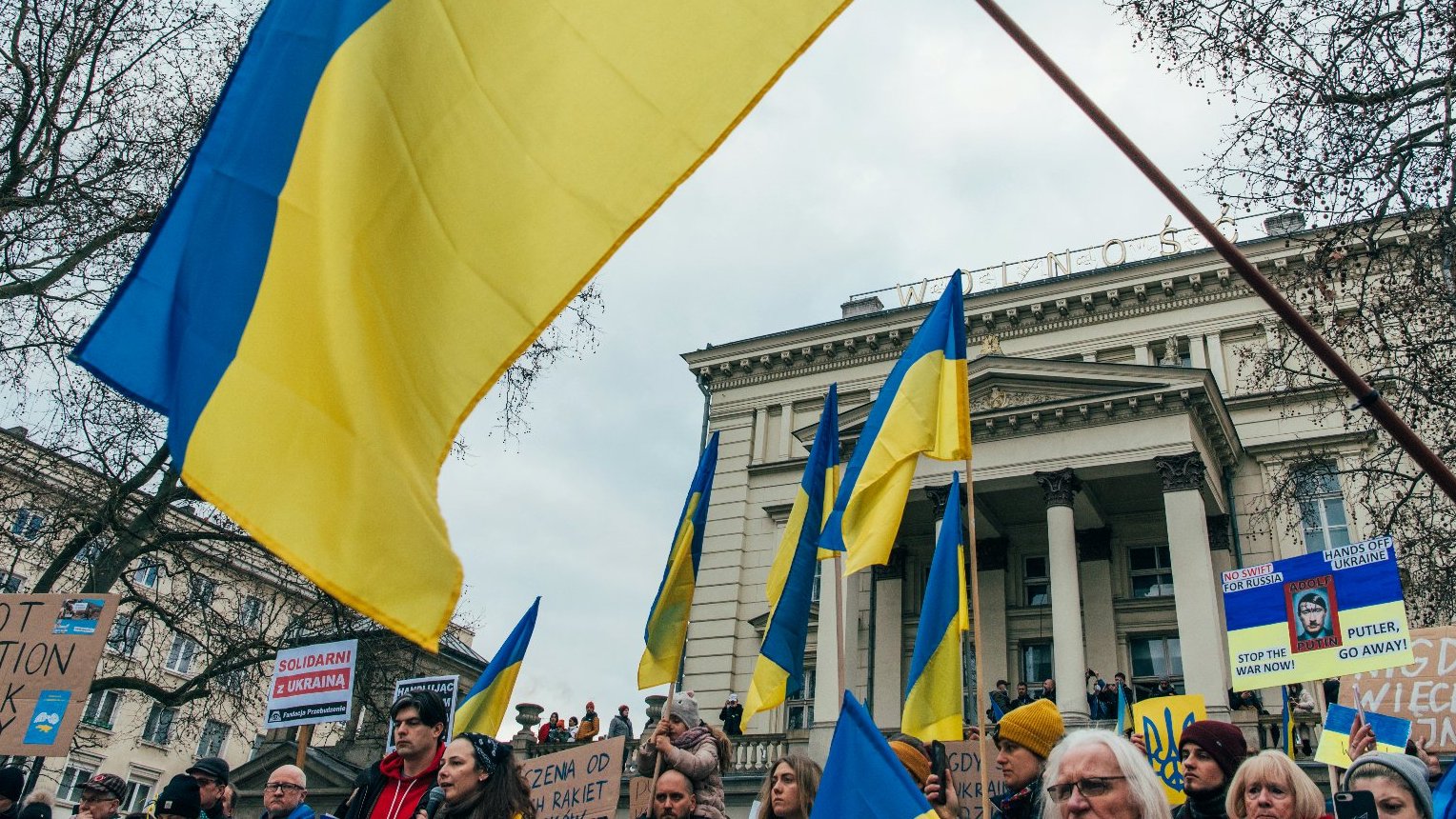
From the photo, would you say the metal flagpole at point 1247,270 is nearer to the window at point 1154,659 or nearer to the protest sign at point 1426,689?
the protest sign at point 1426,689

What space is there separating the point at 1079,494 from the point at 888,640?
5515 millimetres

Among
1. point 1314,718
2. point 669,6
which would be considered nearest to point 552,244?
point 669,6

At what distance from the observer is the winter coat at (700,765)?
6.07 m

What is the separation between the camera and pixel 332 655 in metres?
10.7

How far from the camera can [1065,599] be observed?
22.0 m

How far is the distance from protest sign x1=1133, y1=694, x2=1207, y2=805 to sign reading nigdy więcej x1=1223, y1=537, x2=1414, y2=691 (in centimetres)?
43

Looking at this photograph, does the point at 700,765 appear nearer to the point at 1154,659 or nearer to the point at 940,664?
the point at 940,664

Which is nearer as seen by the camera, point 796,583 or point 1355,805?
point 1355,805

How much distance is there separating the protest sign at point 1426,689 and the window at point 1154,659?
16.3 m

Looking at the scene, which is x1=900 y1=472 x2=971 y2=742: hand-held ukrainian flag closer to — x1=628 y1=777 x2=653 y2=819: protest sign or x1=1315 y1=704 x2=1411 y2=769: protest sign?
x1=628 y1=777 x2=653 y2=819: protest sign

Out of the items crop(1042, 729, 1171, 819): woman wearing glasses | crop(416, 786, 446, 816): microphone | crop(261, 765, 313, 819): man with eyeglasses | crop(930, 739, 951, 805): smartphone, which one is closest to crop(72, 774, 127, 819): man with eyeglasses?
crop(261, 765, 313, 819): man with eyeglasses

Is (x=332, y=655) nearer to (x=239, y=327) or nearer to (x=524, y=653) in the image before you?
(x=524, y=653)

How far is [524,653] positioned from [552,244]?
Answer: 9.44m

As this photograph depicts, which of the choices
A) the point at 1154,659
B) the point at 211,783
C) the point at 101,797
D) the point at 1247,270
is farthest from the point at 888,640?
the point at 1247,270
